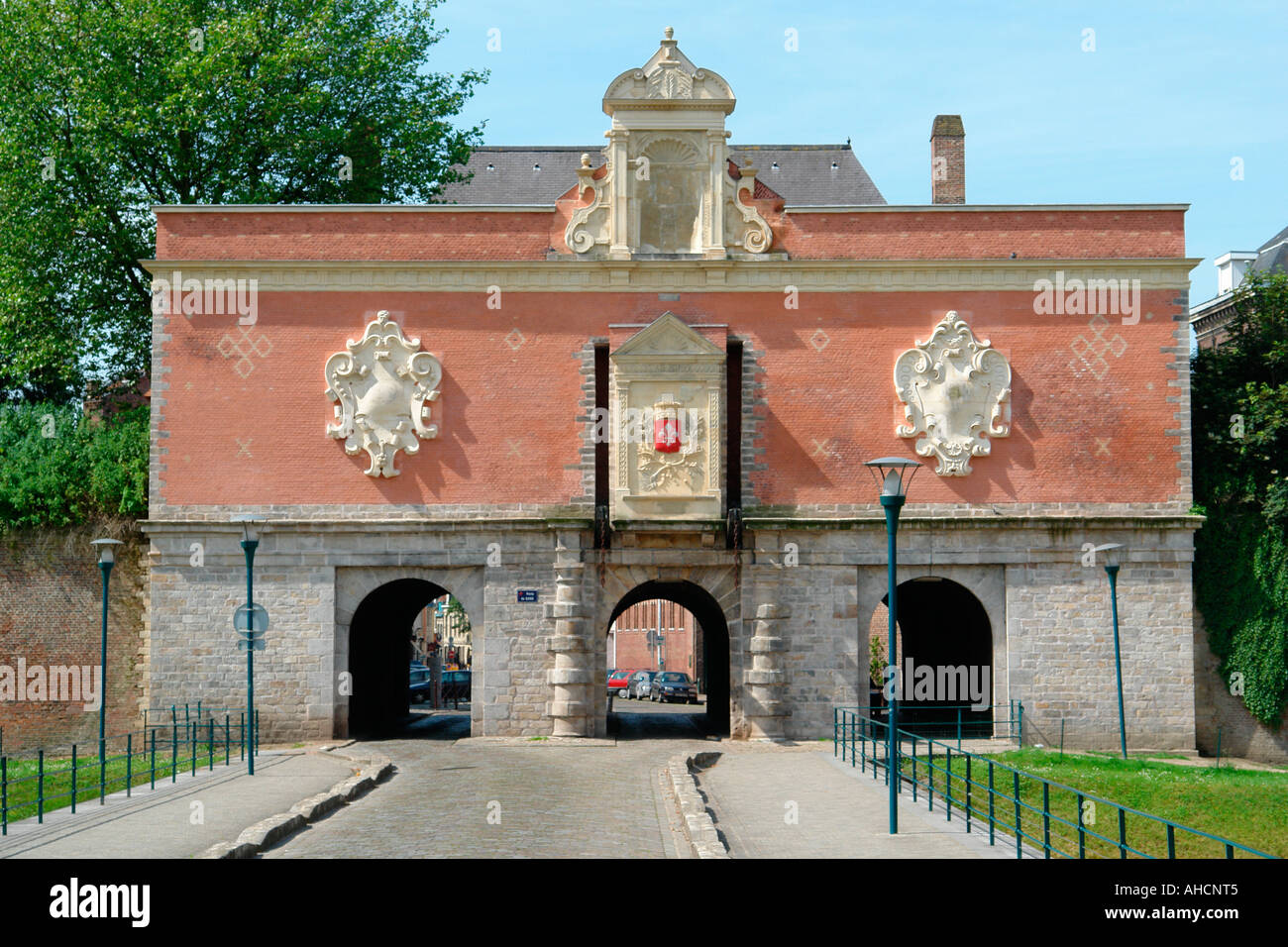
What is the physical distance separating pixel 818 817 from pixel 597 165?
25619 mm

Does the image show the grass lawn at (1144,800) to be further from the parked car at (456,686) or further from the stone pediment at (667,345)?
the parked car at (456,686)

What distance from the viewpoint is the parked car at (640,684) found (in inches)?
2101

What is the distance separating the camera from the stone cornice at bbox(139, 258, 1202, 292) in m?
28.9

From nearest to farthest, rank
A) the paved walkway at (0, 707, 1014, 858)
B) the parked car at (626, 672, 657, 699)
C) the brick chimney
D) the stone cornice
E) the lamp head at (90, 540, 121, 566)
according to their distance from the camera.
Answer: the paved walkway at (0, 707, 1014, 858) → the lamp head at (90, 540, 121, 566) → the stone cornice → the brick chimney → the parked car at (626, 672, 657, 699)

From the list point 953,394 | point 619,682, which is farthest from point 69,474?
point 619,682

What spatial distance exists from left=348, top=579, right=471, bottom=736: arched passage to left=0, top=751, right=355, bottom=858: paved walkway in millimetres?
7525

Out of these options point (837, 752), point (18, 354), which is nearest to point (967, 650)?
point (837, 752)

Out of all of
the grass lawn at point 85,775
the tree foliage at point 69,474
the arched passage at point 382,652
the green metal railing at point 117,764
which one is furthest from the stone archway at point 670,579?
the tree foliage at point 69,474

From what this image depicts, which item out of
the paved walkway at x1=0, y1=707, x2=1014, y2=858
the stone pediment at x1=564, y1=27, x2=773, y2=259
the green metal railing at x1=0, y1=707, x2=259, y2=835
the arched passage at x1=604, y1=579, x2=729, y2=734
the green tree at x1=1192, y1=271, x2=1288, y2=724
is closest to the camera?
the paved walkway at x1=0, y1=707, x2=1014, y2=858

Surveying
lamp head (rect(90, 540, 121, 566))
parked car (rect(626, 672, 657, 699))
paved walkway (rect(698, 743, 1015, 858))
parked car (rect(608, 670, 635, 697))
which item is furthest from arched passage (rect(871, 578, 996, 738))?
parked car (rect(608, 670, 635, 697))

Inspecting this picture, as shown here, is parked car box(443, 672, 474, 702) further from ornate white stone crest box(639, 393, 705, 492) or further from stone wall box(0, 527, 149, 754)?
ornate white stone crest box(639, 393, 705, 492)

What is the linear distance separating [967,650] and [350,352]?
49.8 ft

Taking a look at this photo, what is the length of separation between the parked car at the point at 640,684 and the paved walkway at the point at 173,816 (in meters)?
30.6

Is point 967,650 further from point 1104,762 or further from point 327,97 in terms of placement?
point 327,97
